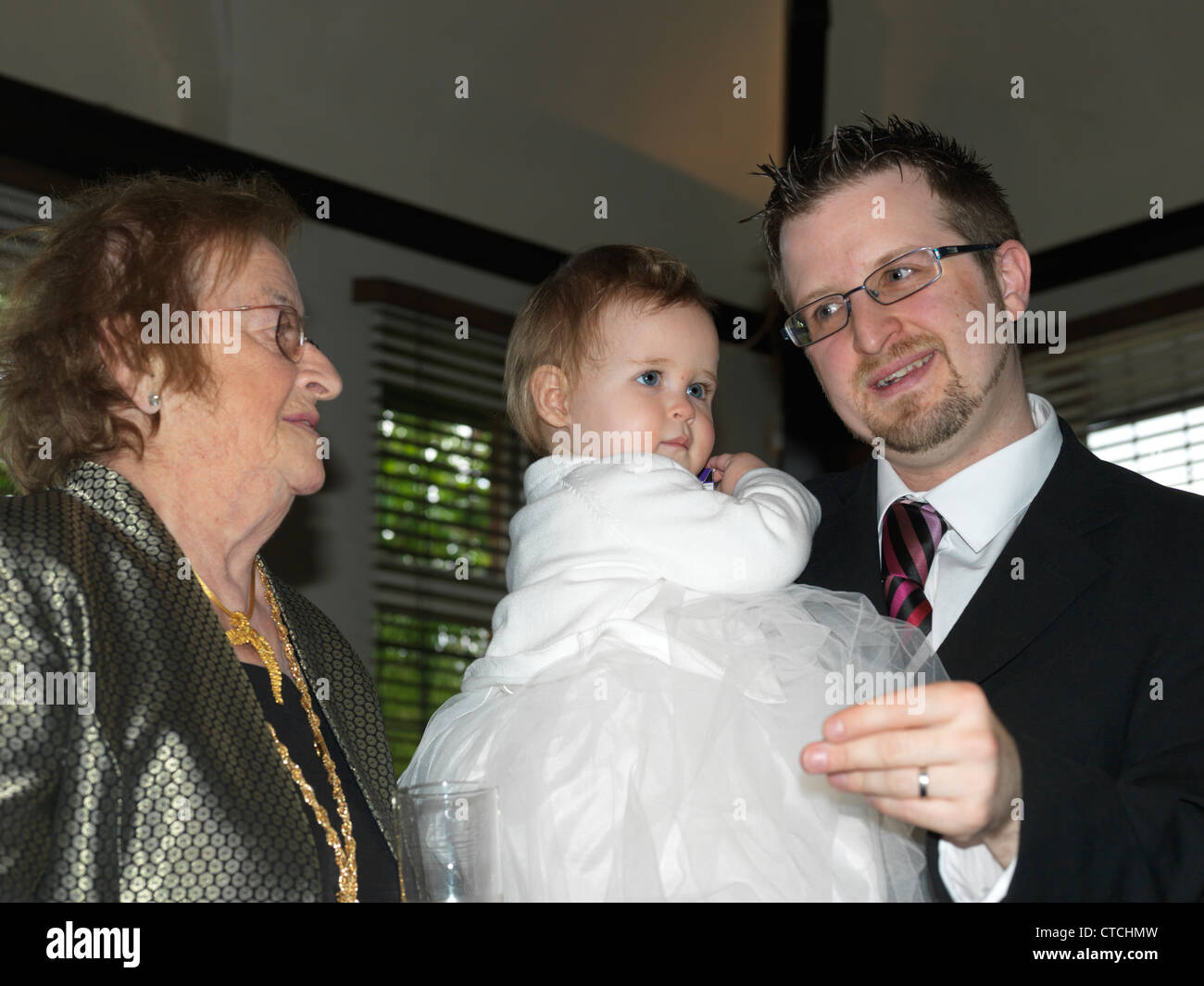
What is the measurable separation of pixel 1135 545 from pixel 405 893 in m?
1.07

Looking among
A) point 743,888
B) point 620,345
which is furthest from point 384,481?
point 743,888

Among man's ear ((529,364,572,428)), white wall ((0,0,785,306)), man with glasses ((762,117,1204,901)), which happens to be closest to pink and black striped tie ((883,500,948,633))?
man with glasses ((762,117,1204,901))

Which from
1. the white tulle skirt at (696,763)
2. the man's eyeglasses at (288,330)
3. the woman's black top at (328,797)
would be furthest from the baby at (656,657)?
the man's eyeglasses at (288,330)

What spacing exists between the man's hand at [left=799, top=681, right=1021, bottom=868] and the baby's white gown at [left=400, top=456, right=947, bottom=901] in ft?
0.12

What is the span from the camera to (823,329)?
6.99ft

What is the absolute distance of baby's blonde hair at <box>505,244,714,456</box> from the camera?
6.90ft

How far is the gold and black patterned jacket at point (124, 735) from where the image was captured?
51.3 inches

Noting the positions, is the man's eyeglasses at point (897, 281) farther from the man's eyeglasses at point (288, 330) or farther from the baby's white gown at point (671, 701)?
the man's eyeglasses at point (288, 330)

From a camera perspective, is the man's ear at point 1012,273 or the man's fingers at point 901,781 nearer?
the man's fingers at point 901,781

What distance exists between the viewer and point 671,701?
1601 millimetres

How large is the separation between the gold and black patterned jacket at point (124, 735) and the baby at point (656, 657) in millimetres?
298
